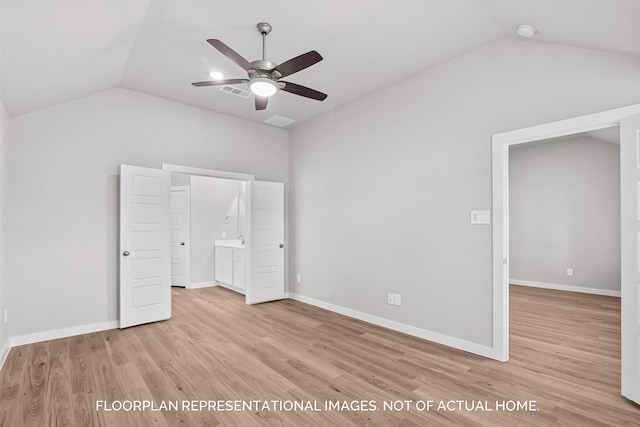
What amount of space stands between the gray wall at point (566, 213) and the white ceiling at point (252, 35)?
4.65m

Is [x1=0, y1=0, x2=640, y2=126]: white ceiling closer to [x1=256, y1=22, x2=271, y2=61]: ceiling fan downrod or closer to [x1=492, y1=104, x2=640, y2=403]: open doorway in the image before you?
[x1=256, y1=22, x2=271, y2=61]: ceiling fan downrod

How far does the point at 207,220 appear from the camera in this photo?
6777 millimetres

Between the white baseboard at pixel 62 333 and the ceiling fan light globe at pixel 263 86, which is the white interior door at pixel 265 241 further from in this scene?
the ceiling fan light globe at pixel 263 86

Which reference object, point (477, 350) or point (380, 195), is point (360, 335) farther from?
point (380, 195)

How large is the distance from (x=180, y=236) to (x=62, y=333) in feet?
10.0

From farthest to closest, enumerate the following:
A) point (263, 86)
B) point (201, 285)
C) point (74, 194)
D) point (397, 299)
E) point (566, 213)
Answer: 1. point (201, 285)
2. point (566, 213)
3. point (397, 299)
4. point (74, 194)
5. point (263, 86)

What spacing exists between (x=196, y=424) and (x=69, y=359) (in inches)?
75.0

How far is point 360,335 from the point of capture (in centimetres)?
369

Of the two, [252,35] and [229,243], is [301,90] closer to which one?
[252,35]

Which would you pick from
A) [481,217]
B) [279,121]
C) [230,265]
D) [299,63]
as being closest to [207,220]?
[230,265]

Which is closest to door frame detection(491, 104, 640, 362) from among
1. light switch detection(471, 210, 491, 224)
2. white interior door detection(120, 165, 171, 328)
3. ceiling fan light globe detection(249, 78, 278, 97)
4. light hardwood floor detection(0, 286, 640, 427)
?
light switch detection(471, 210, 491, 224)

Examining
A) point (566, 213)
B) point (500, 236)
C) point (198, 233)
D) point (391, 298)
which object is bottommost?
point (391, 298)

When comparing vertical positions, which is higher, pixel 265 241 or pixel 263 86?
pixel 263 86

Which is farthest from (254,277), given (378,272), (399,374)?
(399,374)
